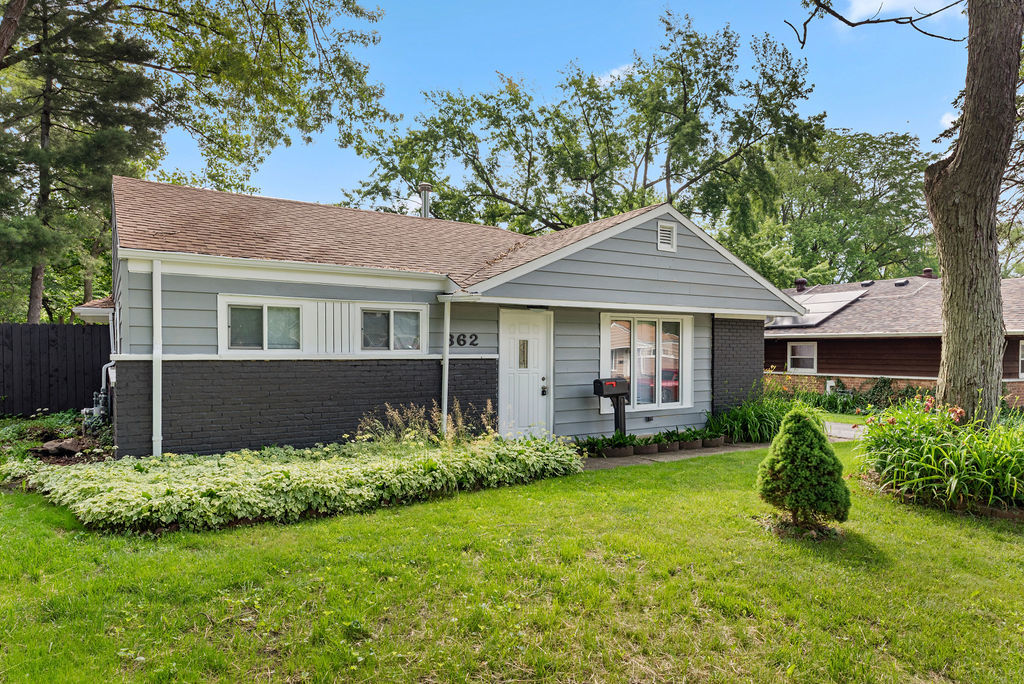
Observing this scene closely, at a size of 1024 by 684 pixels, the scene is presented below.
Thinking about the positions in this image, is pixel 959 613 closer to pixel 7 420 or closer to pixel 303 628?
pixel 303 628

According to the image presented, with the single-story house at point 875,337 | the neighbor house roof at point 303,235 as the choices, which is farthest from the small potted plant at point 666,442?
the single-story house at point 875,337

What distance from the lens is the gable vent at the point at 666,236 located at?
10.0 m

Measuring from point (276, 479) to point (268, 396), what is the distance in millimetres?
2233

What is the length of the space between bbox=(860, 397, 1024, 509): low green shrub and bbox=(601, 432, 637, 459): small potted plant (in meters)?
3.38

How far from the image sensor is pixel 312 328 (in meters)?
7.88

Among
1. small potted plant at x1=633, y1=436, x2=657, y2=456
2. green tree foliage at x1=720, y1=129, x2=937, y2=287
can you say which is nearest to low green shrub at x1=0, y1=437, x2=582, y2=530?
small potted plant at x1=633, y1=436, x2=657, y2=456

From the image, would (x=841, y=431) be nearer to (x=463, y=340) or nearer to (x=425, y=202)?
(x=463, y=340)

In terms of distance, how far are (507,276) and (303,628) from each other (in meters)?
5.90

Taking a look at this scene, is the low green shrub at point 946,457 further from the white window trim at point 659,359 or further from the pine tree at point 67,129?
the pine tree at point 67,129

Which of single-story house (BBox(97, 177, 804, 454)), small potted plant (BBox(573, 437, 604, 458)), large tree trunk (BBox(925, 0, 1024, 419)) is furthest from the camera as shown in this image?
small potted plant (BBox(573, 437, 604, 458))

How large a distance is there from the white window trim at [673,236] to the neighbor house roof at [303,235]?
43 cm

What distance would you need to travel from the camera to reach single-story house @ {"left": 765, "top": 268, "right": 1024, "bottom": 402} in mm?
15500

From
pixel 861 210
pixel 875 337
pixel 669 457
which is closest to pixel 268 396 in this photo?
pixel 669 457

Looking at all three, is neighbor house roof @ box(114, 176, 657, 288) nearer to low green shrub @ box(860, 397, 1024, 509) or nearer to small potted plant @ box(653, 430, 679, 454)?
small potted plant @ box(653, 430, 679, 454)
